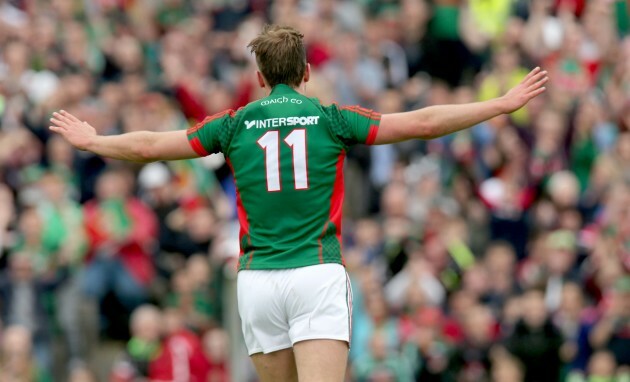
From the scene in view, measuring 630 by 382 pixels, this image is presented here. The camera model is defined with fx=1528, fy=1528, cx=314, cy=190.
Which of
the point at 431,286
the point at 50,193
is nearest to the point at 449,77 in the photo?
the point at 431,286

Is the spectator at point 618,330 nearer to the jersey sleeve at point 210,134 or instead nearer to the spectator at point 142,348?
the spectator at point 142,348

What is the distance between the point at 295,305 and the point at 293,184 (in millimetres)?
659

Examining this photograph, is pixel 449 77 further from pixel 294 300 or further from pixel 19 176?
pixel 294 300

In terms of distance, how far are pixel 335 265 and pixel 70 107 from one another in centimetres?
1060

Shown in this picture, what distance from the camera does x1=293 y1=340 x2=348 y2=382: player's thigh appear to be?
26.8 feet

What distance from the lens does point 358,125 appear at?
8.34m

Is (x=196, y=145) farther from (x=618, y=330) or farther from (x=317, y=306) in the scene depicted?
(x=618, y=330)

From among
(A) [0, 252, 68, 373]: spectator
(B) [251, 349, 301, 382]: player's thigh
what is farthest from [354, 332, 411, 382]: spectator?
(B) [251, 349, 301, 382]: player's thigh

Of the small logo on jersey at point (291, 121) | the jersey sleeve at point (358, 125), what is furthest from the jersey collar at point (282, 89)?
the jersey sleeve at point (358, 125)

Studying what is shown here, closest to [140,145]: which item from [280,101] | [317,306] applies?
[280,101]

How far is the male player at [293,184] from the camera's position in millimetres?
8305

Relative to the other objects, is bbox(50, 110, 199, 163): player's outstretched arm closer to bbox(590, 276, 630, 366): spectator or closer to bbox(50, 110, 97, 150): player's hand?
bbox(50, 110, 97, 150): player's hand

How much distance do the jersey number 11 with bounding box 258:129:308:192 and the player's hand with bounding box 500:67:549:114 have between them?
113 cm

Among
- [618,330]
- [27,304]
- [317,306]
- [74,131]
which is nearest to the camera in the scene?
[317,306]
